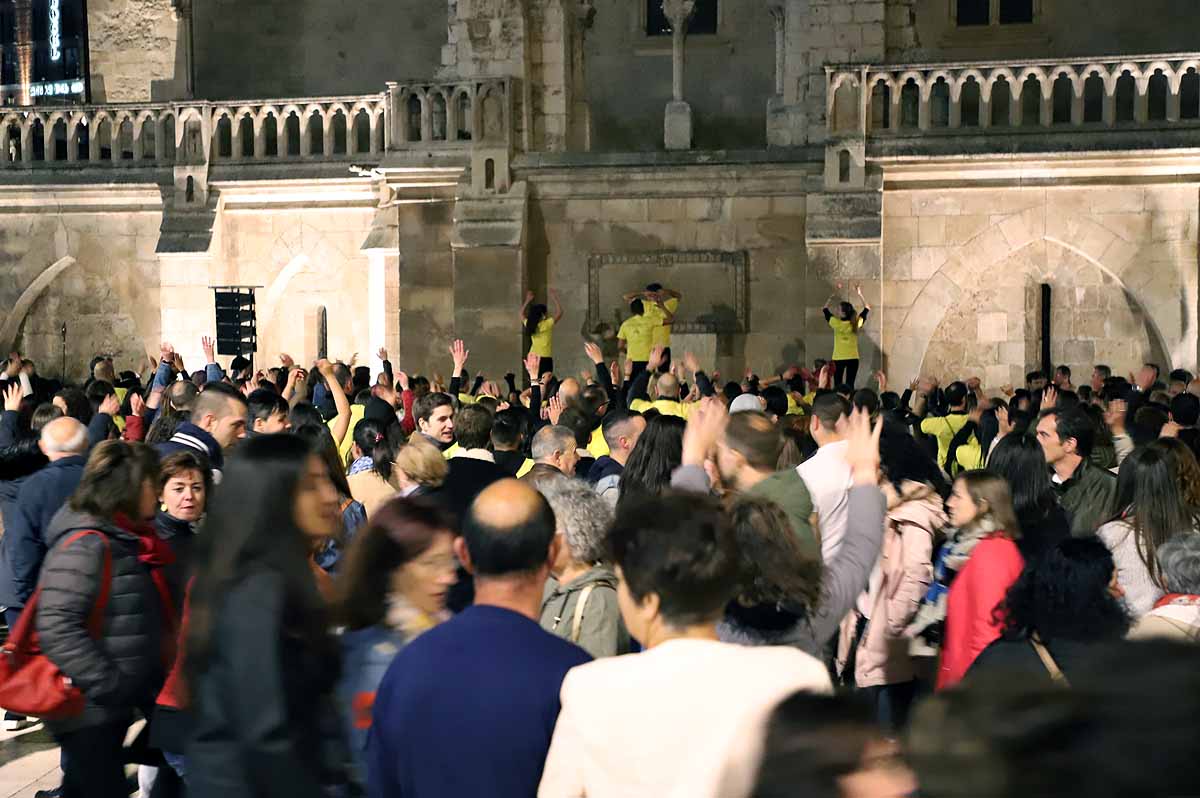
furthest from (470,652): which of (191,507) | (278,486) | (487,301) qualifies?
(487,301)

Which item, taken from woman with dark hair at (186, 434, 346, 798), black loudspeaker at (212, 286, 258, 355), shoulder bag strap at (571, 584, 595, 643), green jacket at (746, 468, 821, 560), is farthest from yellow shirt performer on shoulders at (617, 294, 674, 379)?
woman with dark hair at (186, 434, 346, 798)

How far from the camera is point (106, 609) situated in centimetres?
488

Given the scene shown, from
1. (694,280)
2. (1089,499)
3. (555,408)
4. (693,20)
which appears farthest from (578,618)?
(693,20)

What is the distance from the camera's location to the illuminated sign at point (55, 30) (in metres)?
22.5

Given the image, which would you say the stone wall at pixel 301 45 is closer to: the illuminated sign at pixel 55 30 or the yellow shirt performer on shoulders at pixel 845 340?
the illuminated sign at pixel 55 30

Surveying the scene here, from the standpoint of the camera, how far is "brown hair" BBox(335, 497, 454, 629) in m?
3.80

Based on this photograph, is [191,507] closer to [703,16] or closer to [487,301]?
[487,301]

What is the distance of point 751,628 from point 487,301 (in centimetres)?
1355

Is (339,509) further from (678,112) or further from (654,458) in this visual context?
(678,112)

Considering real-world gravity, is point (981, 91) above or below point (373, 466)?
above

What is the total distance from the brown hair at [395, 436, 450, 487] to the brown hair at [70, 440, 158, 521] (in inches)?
47.1

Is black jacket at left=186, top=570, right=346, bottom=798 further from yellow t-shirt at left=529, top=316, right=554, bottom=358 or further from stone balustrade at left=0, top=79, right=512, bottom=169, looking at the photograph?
stone balustrade at left=0, top=79, right=512, bottom=169

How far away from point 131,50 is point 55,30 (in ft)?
3.86

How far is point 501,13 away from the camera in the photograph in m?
17.8
